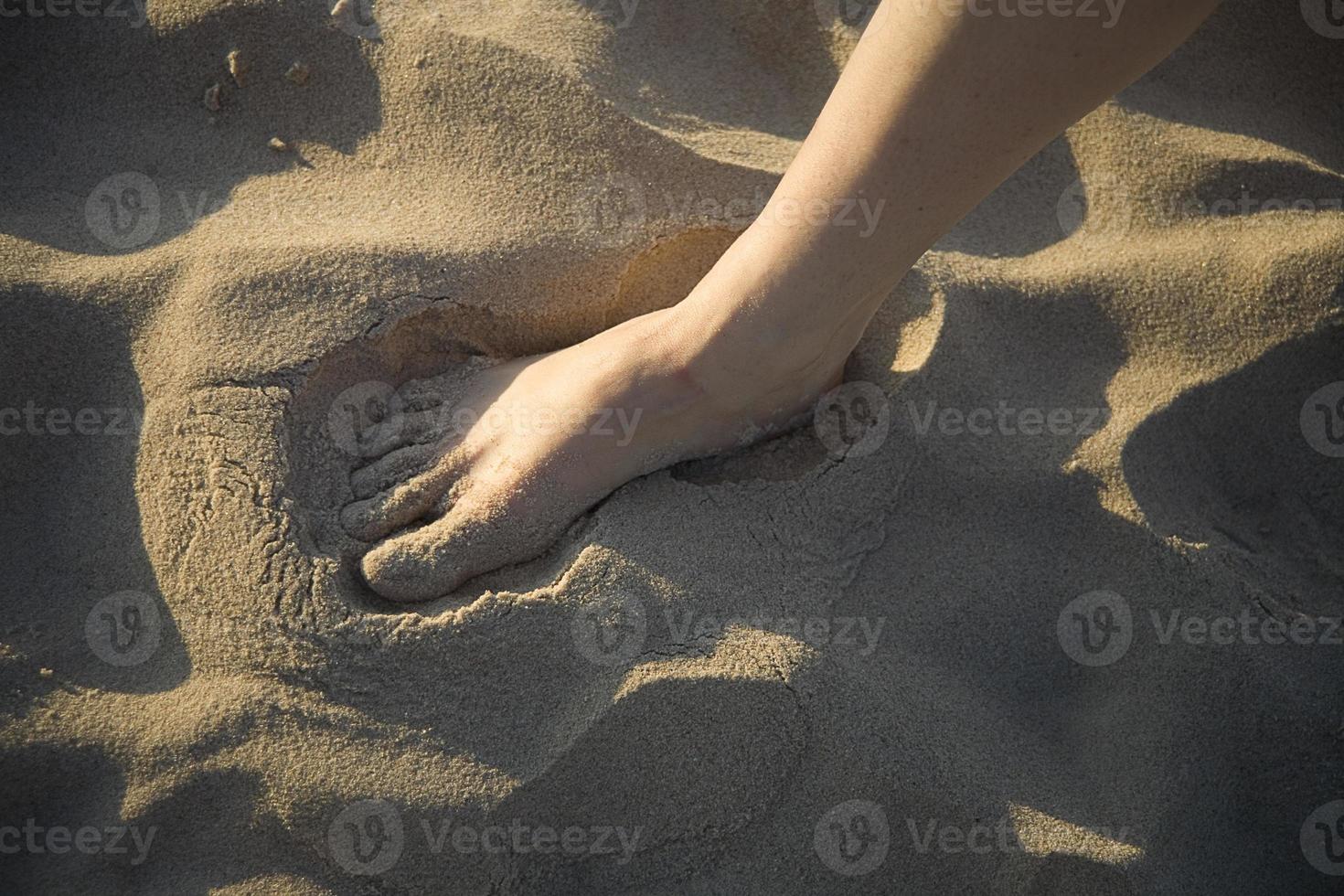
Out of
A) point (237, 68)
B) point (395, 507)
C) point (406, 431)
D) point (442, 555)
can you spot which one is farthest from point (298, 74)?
point (442, 555)

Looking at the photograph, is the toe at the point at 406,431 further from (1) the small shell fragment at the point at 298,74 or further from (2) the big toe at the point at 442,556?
(1) the small shell fragment at the point at 298,74

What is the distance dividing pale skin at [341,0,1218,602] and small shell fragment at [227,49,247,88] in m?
0.70

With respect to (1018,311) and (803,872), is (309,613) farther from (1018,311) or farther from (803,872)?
(1018,311)

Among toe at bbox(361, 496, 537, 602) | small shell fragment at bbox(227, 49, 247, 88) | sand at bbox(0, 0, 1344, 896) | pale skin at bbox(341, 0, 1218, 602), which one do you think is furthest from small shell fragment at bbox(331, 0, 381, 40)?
toe at bbox(361, 496, 537, 602)

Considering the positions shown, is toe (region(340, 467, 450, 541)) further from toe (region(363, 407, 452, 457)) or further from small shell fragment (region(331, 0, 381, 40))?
small shell fragment (region(331, 0, 381, 40))

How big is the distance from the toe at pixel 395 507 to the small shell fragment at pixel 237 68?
31.2 inches

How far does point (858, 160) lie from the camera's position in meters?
1.27

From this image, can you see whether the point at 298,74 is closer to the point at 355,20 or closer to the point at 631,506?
the point at 355,20

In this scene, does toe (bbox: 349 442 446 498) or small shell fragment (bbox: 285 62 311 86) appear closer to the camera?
toe (bbox: 349 442 446 498)

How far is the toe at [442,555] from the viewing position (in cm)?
142

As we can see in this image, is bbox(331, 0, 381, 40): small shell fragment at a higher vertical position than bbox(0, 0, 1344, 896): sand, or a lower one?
higher

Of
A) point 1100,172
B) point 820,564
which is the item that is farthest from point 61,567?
point 1100,172

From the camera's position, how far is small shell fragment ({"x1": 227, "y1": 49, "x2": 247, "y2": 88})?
5.48 ft

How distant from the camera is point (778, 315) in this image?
1425 millimetres
